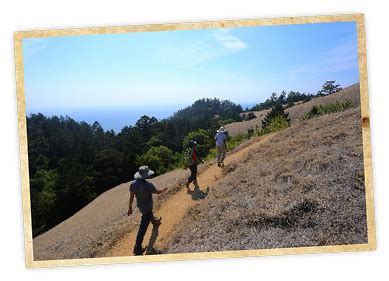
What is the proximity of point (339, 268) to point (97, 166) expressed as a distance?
3.81m

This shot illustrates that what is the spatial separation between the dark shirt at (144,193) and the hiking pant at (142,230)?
0.25 ft

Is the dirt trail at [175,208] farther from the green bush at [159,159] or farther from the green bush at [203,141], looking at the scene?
the green bush at [159,159]

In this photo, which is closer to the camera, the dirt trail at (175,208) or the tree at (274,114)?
the dirt trail at (175,208)

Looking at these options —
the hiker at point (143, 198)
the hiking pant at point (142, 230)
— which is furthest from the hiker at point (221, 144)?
the hiking pant at point (142, 230)

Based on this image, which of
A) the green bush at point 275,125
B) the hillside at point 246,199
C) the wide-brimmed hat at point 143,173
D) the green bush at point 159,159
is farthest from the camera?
the green bush at point 275,125

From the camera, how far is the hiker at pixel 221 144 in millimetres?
7523

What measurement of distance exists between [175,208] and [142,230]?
620 millimetres

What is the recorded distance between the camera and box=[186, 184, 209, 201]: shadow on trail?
289 inches

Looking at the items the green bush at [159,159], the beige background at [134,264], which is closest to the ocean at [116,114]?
the green bush at [159,159]

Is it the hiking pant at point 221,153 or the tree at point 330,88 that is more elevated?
the tree at point 330,88

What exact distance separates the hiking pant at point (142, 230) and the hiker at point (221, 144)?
1.41 metres

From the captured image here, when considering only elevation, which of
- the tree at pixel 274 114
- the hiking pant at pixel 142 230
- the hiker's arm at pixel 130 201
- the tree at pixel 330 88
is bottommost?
the hiking pant at pixel 142 230

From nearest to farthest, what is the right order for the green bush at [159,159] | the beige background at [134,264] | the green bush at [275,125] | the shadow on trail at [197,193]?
the beige background at [134,264] → the green bush at [159,159] → the shadow on trail at [197,193] → the green bush at [275,125]

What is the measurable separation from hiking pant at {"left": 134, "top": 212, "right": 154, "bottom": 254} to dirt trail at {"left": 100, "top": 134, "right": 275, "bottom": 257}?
86 millimetres
